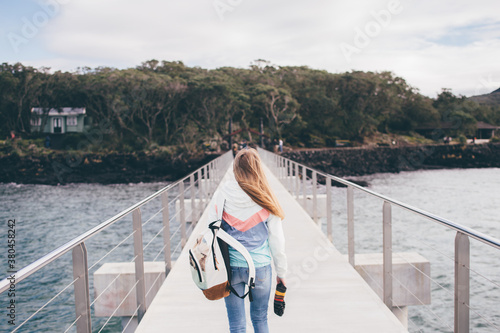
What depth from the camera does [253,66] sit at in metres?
65.1

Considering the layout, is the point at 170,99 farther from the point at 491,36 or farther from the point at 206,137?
the point at 491,36

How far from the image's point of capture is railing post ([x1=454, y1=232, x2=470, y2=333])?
2260 millimetres

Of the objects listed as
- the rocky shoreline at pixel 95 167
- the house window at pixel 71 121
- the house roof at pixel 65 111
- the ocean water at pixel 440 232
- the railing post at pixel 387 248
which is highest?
the house roof at pixel 65 111

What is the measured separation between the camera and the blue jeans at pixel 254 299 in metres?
2.20

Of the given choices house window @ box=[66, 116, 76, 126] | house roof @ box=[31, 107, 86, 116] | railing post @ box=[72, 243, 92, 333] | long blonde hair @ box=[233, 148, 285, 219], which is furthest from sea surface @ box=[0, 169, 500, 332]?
house roof @ box=[31, 107, 86, 116]

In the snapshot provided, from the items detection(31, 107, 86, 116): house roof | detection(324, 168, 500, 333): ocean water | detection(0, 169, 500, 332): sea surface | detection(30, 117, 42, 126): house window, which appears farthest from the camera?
detection(31, 107, 86, 116): house roof

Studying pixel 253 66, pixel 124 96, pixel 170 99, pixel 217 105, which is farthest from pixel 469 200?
pixel 253 66

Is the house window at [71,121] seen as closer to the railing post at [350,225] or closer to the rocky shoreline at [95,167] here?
the rocky shoreline at [95,167]

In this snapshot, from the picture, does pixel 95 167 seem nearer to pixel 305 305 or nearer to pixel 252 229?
pixel 305 305

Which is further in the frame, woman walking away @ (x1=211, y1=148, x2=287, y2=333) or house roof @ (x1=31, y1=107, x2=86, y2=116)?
house roof @ (x1=31, y1=107, x2=86, y2=116)

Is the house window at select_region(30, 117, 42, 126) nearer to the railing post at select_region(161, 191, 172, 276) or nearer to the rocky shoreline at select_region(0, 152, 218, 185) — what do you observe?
the rocky shoreline at select_region(0, 152, 218, 185)

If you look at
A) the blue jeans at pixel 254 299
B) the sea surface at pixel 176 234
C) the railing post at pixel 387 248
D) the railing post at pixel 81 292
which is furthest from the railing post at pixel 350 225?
the railing post at pixel 81 292

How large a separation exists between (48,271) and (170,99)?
103 feet

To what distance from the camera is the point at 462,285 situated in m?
2.27
